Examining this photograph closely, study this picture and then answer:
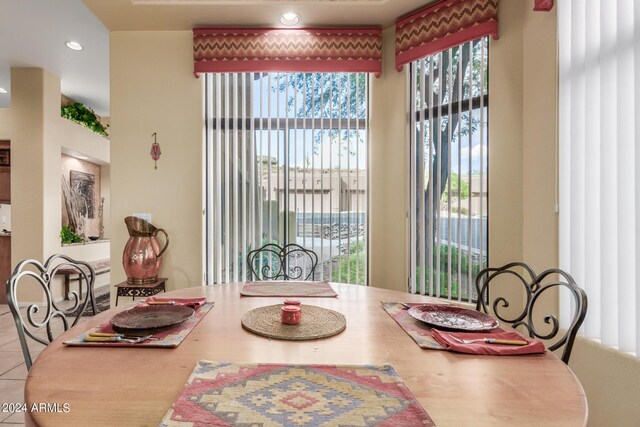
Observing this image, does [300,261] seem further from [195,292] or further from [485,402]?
[485,402]

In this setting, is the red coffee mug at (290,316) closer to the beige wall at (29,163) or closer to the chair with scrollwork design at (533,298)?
the chair with scrollwork design at (533,298)

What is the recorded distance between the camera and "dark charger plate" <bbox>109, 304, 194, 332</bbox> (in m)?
1.17

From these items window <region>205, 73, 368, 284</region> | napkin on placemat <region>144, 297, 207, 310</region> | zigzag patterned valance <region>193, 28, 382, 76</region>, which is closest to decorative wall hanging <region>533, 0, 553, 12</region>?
zigzag patterned valance <region>193, 28, 382, 76</region>

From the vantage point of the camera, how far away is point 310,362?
3.17ft

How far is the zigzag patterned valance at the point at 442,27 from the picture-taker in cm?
236

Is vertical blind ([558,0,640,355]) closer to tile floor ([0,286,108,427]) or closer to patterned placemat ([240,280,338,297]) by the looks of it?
patterned placemat ([240,280,338,297])

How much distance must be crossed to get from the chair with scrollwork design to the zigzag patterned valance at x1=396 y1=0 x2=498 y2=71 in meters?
1.65

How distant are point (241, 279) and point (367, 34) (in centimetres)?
241

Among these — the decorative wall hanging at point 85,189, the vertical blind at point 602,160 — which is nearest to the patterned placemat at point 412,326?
the vertical blind at point 602,160

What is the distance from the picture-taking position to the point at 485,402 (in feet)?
2.54

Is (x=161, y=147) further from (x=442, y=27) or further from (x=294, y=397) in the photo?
(x=294, y=397)

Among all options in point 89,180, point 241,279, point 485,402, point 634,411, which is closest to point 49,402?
point 485,402

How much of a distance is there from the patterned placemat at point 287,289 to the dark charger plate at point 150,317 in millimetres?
451

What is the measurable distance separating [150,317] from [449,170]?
7.30ft
